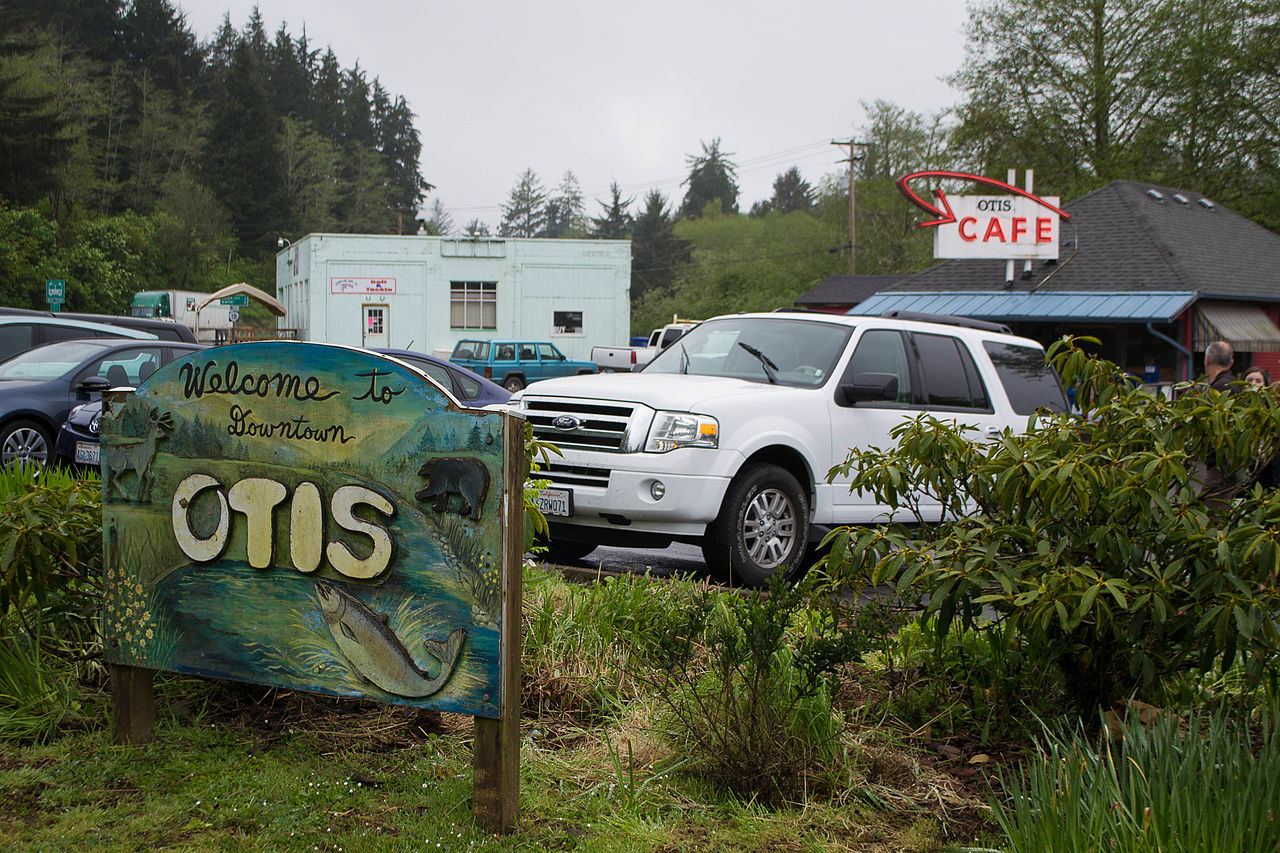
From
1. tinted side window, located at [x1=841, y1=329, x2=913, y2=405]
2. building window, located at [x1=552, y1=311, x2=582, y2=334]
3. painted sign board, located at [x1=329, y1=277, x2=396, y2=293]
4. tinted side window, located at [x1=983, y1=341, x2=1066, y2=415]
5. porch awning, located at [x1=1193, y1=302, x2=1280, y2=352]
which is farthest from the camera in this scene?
building window, located at [x1=552, y1=311, x2=582, y2=334]

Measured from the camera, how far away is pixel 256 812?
334cm

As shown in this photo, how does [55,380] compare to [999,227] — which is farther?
[999,227]

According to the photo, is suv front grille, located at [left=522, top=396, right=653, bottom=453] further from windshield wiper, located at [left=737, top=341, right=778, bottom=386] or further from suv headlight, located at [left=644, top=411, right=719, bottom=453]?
windshield wiper, located at [left=737, top=341, right=778, bottom=386]

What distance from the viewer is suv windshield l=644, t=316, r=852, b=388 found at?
8.11 m

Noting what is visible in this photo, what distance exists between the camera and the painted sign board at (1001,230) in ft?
98.7

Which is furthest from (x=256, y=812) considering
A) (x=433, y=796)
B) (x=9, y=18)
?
(x=9, y=18)

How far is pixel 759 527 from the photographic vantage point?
732cm

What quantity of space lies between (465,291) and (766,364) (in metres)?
40.7

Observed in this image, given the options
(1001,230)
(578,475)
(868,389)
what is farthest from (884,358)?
(1001,230)

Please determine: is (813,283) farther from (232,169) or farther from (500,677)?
(500,677)

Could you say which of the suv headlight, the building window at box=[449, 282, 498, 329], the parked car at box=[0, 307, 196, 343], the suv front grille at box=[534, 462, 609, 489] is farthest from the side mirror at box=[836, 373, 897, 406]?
the building window at box=[449, 282, 498, 329]

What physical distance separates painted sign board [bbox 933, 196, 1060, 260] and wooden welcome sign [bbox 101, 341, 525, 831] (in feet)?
92.8

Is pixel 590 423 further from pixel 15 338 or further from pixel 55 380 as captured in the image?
pixel 15 338

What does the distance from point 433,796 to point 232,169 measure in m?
87.4
